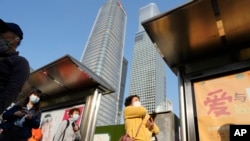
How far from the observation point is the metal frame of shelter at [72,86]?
483cm

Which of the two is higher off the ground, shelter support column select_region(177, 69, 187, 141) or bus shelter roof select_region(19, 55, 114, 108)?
bus shelter roof select_region(19, 55, 114, 108)

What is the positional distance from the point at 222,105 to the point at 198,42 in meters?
1.07

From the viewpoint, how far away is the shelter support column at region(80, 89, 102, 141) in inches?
189

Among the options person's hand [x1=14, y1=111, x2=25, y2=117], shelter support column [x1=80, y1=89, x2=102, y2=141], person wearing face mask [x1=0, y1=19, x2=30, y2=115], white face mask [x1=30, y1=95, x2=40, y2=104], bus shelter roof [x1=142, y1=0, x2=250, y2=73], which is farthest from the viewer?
shelter support column [x1=80, y1=89, x2=102, y2=141]

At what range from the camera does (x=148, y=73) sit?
13775cm

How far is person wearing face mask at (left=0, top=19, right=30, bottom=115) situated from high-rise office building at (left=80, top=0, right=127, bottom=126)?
85116mm

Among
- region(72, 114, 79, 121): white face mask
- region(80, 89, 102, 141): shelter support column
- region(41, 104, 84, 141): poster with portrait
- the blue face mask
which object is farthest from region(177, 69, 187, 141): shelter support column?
the blue face mask

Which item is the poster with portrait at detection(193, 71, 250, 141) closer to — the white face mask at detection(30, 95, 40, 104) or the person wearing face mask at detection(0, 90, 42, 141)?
the person wearing face mask at detection(0, 90, 42, 141)

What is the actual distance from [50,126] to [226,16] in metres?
4.84

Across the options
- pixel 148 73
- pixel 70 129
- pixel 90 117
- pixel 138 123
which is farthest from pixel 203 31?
pixel 148 73

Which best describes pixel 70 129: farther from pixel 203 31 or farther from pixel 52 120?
pixel 203 31

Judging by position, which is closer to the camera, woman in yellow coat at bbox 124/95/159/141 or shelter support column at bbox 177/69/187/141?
woman in yellow coat at bbox 124/95/159/141

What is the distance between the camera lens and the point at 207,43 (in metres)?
3.64

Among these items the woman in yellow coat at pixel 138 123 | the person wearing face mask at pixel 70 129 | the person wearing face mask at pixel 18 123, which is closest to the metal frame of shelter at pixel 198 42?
the woman in yellow coat at pixel 138 123
